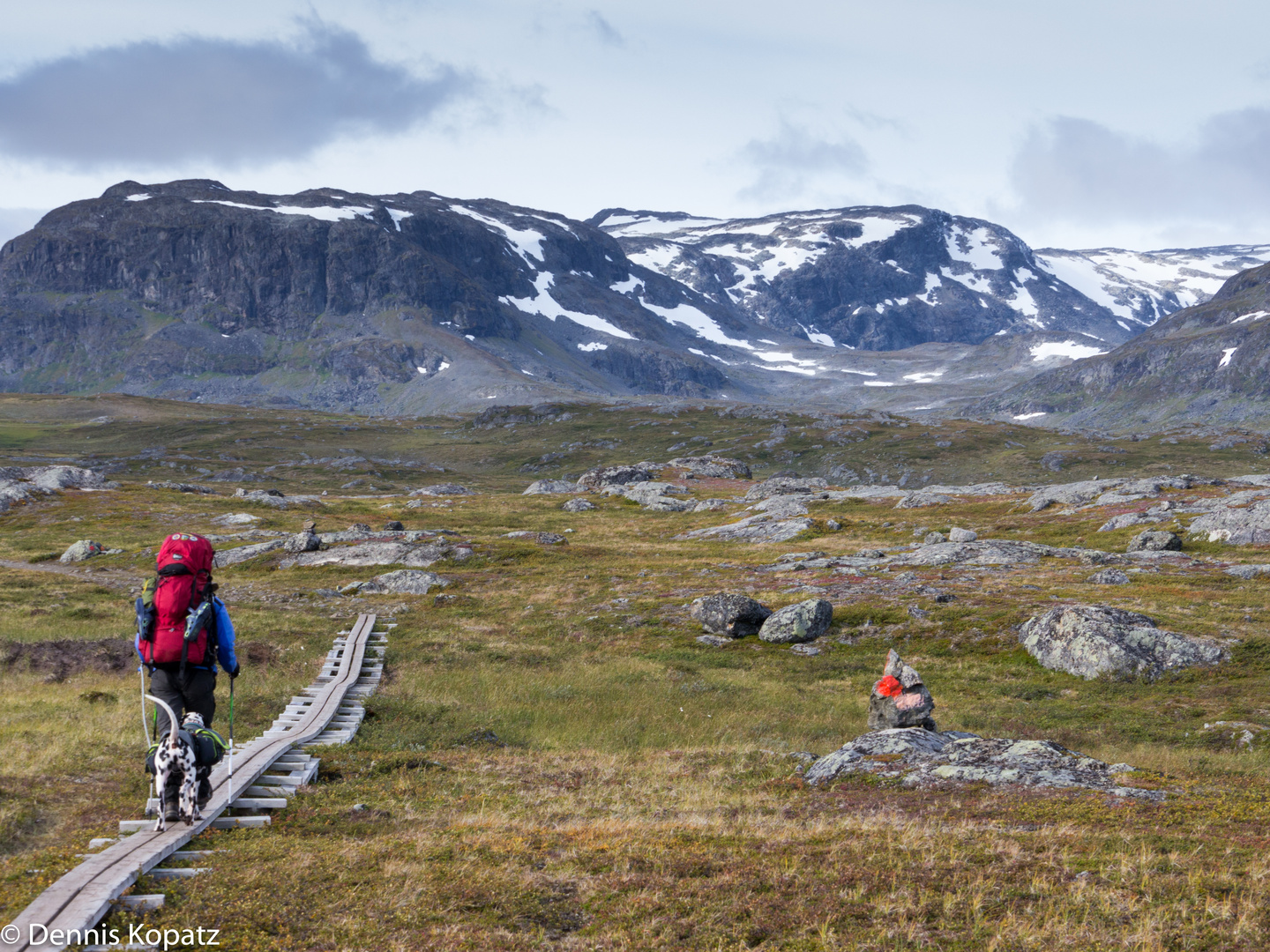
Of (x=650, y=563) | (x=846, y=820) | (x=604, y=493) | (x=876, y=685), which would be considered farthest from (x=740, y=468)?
(x=846, y=820)

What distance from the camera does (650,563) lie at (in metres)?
62.6

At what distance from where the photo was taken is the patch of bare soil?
29.2 meters

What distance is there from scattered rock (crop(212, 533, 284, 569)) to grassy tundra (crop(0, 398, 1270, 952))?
138 inches

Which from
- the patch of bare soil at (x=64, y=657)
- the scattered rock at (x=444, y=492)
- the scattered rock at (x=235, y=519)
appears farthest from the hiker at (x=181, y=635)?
the scattered rock at (x=444, y=492)

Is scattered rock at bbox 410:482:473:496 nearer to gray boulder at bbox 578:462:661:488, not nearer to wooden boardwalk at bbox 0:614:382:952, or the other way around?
gray boulder at bbox 578:462:661:488

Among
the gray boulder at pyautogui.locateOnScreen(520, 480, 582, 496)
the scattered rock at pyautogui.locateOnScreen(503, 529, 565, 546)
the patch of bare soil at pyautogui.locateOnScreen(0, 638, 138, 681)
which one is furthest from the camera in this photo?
the gray boulder at pyautogui.locateOnScreen(520, 480, 582, 496)

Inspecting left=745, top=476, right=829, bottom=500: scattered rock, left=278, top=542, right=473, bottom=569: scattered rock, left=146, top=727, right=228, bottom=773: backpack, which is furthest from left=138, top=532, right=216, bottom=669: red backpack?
left=745, top=476, right=829, bottom=500: scattered rock

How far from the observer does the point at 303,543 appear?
64125 millimetres

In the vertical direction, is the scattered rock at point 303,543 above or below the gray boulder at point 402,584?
above

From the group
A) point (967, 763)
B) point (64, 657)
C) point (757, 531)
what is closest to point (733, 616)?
point (967, 763)

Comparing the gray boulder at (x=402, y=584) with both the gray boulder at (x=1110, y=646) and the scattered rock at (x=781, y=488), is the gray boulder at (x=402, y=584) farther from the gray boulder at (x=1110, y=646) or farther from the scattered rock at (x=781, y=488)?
the scattered rock at (x=781, y=488)

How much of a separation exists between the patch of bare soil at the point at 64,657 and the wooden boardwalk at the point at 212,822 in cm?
877

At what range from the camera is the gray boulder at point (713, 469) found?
155 meters

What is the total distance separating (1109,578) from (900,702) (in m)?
31.3
